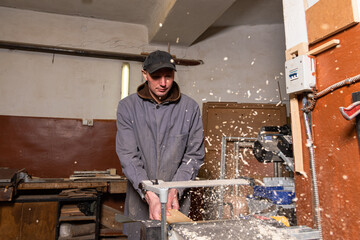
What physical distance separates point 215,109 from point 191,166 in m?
2.24

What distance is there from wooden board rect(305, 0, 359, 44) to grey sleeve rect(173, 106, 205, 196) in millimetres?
955

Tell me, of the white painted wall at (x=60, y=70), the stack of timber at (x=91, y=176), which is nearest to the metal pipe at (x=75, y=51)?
the white painted wall at (x=60, y=70)

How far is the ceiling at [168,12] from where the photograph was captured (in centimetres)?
327

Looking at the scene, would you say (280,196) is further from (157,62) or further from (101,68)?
(101,68)

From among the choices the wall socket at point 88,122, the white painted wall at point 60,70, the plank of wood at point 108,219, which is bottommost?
the plank of wood at point 108,219

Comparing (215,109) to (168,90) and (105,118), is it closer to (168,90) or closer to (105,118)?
(105,118)

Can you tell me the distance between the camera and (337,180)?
3.10 feet

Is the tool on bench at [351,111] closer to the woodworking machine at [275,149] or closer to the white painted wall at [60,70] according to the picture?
the woodworking machine at [275,149]

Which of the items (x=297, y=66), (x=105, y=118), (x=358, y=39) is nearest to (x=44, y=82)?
(x=105, y=118)

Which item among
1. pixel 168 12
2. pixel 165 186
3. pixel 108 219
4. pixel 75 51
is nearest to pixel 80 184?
pixel 108 219

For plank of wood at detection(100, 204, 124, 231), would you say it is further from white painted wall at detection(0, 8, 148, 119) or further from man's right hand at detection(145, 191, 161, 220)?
man's right hand at detection(145, 191, 161, 220)

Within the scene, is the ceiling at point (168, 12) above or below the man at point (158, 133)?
above

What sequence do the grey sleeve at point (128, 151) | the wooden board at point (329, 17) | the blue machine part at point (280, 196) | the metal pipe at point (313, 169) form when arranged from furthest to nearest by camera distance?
1. the grey sleeve at point (128, 151)
2. the blue machine part at point (280, 196)
3. the metal pipe at point (313, 169)
4. the wooden board at point (329, 17)

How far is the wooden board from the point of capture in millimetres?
910
